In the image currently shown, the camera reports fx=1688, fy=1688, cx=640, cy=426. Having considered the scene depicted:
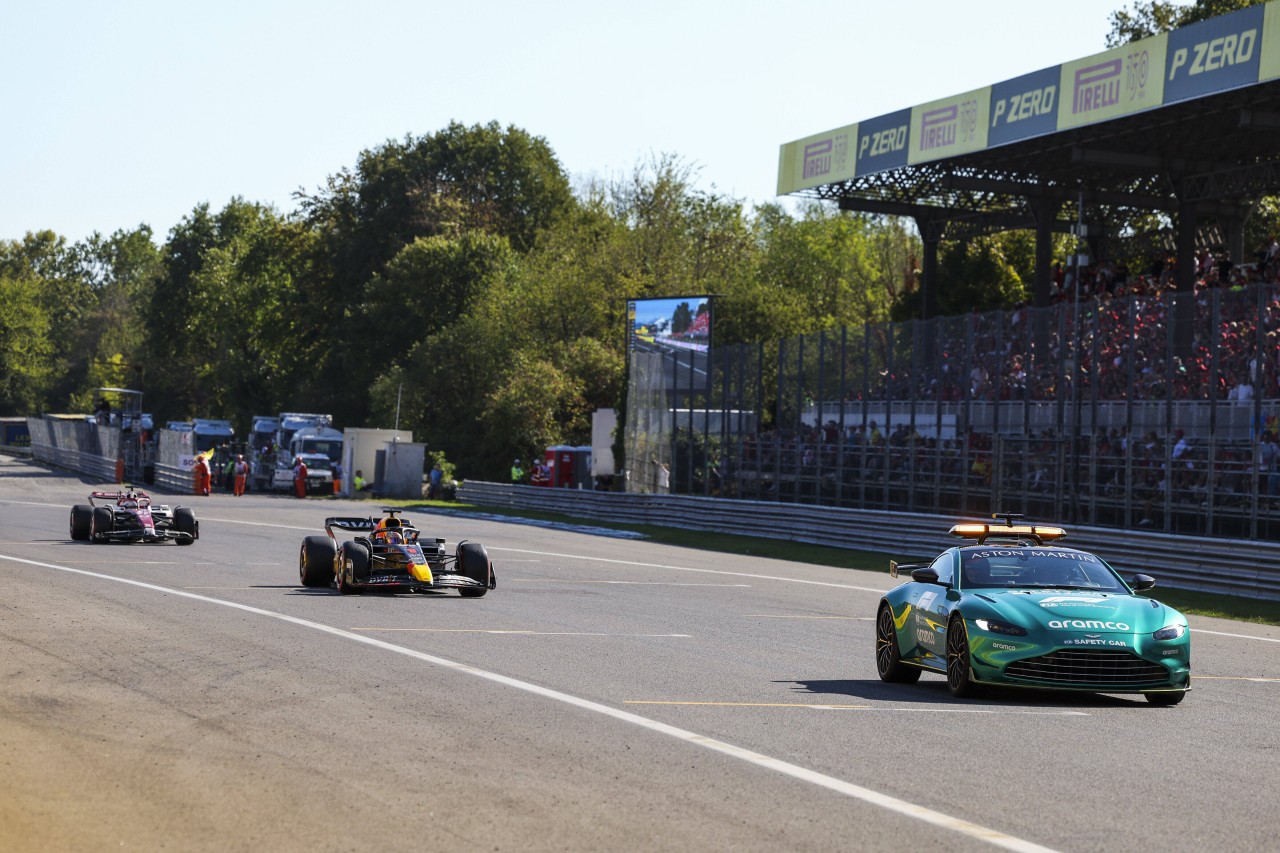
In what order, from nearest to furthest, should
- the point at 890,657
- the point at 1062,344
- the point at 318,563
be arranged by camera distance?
the point at 890,657 < the point at 318,563 < the point at 1062,344

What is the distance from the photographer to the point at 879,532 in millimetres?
33344

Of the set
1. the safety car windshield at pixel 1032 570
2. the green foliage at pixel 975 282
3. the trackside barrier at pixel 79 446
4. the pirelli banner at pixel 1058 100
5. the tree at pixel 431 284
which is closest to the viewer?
the safety car windshield at pixel 1032 570

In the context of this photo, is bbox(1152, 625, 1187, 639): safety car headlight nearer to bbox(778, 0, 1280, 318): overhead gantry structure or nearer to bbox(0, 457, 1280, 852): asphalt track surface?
bbox(0, 457, 1280, 852): asphalt track surface

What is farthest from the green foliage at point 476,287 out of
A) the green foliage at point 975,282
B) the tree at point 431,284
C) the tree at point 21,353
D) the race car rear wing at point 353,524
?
the tree at point 21,353

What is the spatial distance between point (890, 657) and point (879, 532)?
791 inches

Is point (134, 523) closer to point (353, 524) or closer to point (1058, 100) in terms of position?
point (353, 524)

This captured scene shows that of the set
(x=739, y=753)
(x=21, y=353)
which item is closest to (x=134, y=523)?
(x=739, y=753)

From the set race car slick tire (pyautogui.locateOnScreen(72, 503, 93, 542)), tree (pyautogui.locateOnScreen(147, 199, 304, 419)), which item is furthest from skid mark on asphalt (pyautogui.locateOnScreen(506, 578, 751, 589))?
tree (pyautogui.locateOnScreen(147, 199, 304, 419))

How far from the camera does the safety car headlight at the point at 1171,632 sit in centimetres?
1191

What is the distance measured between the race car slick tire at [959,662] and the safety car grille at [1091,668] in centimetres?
40

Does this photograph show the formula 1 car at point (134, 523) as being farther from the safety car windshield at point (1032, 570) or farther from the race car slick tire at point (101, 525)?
the safety car windshield at point (1032, 570)

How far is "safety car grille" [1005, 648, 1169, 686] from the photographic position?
11820 mm

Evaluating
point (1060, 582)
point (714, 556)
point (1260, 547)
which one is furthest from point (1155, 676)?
point (714, 556)

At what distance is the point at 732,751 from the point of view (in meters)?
9.28
